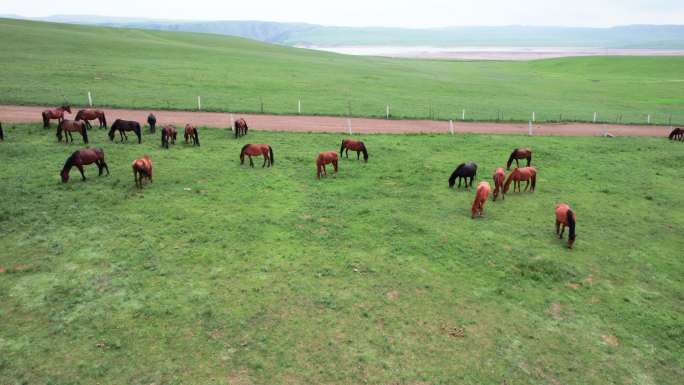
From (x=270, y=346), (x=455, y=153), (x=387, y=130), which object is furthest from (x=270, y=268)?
(x=387, y=130)

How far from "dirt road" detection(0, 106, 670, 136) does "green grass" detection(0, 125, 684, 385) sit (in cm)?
1120

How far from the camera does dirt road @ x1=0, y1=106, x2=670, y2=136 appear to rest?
1285 inches

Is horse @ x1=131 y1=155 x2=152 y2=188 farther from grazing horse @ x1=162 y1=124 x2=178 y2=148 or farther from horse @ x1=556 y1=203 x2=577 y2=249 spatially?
horse @ x1=556 y1=203 x2=577 y2=249

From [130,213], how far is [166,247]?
3.42 m

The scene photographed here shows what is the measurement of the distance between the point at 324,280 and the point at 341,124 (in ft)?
79.0

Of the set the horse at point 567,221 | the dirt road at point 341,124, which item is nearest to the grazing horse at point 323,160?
the horse at point 567,221

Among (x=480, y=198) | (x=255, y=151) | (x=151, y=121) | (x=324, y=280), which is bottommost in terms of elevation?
(x=324, y=280)

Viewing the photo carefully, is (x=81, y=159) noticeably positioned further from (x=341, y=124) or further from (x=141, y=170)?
(x=341, y=124)

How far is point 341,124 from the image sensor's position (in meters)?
35.7

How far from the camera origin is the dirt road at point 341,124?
32.6 meters

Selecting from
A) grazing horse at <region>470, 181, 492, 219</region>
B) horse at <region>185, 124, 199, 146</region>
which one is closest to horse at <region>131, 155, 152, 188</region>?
horse at <region>185, 124, 199, 146</region>

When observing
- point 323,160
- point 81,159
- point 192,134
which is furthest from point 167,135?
point 323,160

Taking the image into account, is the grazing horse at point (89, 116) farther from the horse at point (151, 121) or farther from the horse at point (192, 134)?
the horse at point (192, 134)

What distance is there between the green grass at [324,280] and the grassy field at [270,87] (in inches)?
804
